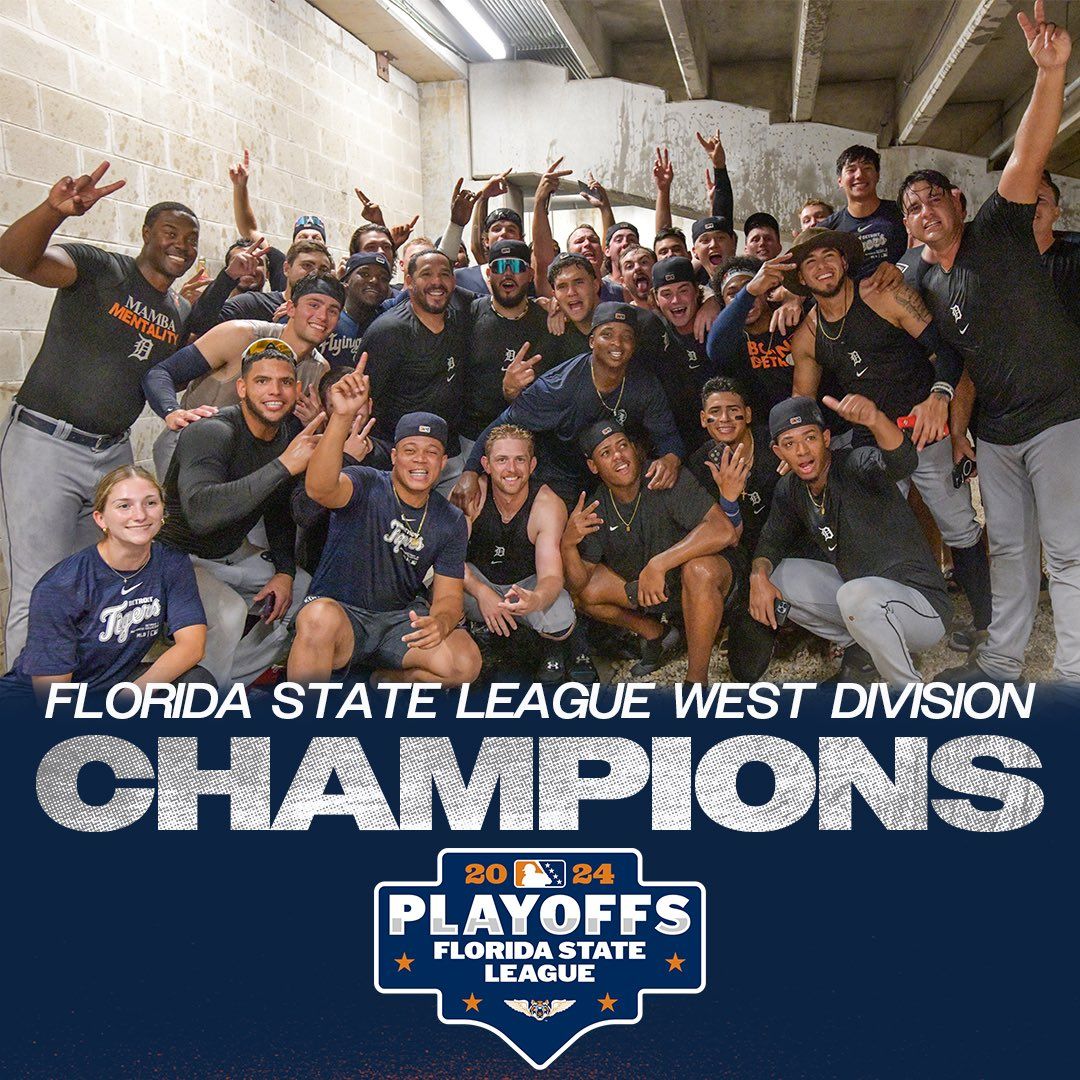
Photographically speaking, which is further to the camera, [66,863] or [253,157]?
[253,157]

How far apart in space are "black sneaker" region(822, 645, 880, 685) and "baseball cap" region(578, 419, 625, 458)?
4.27 ft

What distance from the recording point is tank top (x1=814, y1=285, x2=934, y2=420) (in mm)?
3490

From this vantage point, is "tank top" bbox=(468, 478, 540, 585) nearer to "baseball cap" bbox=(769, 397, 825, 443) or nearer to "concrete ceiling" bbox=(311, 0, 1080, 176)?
Result: "baseball cap" bbox=(769, 397, 825, 443)

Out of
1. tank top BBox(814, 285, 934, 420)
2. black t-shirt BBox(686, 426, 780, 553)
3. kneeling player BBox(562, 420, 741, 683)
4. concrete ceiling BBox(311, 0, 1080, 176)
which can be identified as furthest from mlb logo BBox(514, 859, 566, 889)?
concrete ceiling BBox(311, 0, 1080, 176)

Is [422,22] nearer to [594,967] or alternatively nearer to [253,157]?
[253,157]

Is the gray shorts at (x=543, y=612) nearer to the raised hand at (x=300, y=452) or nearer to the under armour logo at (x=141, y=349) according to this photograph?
the raised hand at (x=300, y=452)

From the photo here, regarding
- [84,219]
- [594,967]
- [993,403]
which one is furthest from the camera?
[84,219]

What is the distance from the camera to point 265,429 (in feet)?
11.0

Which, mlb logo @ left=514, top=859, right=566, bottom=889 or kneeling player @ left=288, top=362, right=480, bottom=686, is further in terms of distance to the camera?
kneeling player @ left=288, top=362, right=480, bottom=686

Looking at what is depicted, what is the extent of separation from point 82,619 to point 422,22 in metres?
7.32

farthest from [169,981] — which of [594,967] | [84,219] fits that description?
[84,219]

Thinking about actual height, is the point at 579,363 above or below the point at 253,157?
below

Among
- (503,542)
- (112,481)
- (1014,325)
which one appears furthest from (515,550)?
(1014,325)

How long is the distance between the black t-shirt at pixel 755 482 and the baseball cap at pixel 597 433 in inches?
15.2
